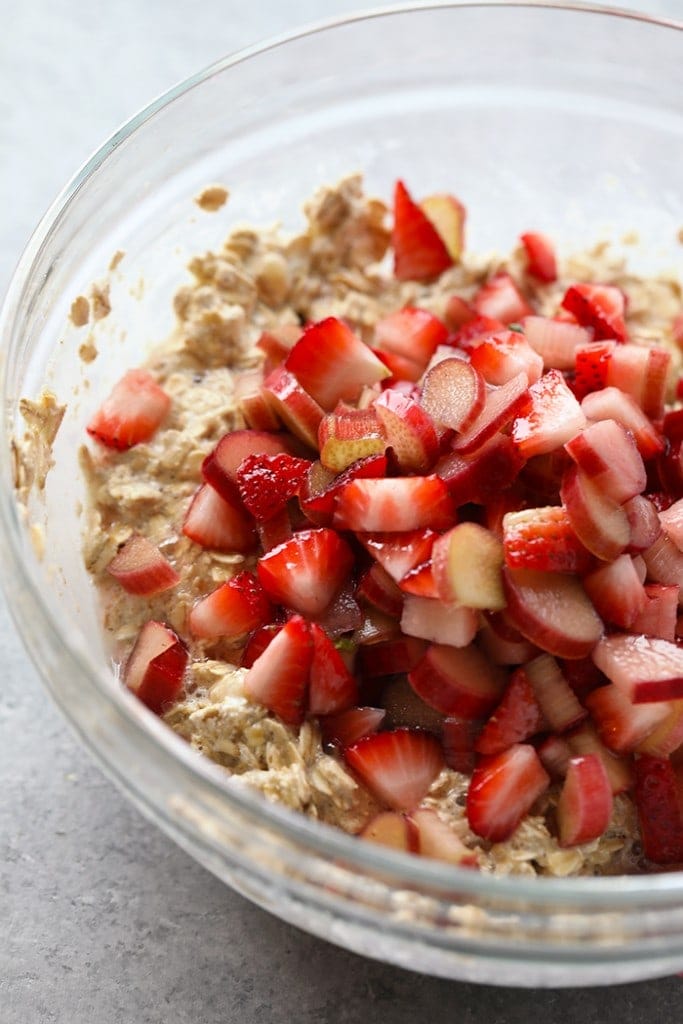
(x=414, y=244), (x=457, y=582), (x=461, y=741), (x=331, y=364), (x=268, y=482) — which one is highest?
(x=414, y=244)

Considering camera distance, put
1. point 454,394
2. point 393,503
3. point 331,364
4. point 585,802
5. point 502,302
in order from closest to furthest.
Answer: point 585,802, point 393,503, point 454,394, point 331,364, point 502,302

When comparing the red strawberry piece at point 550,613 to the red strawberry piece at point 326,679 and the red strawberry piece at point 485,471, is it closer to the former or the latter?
the red strawberry piece at point 485,471

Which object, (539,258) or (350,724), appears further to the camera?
(539,258)

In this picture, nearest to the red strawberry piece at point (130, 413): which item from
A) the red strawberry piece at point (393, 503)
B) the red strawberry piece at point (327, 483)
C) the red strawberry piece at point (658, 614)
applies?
the red strawberry piece at point (327, 483)

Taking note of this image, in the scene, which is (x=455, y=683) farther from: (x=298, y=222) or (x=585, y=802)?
(x=298, y=222)

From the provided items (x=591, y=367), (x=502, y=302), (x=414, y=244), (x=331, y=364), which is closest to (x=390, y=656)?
(x=331, y=364)

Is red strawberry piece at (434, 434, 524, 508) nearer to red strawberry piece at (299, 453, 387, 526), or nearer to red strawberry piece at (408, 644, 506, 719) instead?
red strawberry piece at (299, 453, 387, 526)

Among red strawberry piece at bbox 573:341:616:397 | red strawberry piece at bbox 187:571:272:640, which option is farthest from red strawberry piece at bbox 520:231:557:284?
red strawberry piece at bbox 187:571:272:640
